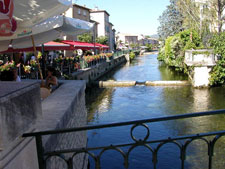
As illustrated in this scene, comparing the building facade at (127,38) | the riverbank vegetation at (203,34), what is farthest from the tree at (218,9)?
the building facade at (127,38)

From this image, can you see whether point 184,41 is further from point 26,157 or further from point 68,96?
point 26,157

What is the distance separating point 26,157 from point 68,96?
283 centimetres

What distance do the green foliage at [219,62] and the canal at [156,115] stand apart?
30.8 inches

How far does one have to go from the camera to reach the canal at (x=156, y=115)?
27.0 feet

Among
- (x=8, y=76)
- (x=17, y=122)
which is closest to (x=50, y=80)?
(x=8, y=76)

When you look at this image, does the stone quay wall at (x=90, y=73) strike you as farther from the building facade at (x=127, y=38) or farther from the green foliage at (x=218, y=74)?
the building facade at (x=127, y=38)

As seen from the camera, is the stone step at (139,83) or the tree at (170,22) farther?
the tree at (170,22)

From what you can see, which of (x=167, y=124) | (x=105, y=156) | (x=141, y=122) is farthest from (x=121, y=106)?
(x=141, y=122)

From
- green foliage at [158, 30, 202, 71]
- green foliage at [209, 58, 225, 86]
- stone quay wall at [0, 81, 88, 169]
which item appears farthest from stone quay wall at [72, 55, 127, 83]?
stone quay wall at [0, 81, 88, 169]

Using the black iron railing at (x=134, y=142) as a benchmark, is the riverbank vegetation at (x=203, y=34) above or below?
above

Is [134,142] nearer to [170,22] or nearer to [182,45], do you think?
[182,45]

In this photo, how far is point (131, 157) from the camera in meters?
8.41

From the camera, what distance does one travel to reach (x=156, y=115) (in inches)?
522

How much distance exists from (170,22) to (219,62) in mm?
29914
